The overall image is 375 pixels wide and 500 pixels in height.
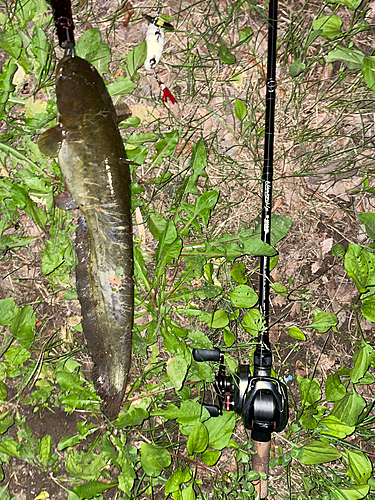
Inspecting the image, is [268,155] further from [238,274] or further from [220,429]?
[220,429]

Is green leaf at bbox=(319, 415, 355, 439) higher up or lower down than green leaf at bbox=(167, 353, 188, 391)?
lower down

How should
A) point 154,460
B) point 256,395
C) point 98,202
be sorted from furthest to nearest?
point 154,460 → point 98,202 → point 256,395

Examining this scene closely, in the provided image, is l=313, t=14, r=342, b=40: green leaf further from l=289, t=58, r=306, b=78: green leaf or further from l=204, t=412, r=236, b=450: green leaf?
l=204, t=412, r=236, b=450: green leaf

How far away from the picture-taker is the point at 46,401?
256cm

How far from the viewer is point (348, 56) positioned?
2.49m

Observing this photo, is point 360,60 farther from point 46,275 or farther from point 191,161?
point 46,275

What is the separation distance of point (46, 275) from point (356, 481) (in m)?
2.24

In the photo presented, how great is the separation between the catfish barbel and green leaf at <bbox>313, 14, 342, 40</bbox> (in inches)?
54.3

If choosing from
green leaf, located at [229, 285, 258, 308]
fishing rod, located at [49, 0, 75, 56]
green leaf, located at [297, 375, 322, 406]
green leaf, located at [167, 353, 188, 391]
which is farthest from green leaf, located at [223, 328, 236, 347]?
fishing rod, located at [49, 0, 75, 56]

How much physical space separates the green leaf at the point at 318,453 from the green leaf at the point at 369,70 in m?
2.17

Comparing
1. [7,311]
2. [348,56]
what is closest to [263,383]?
[7,311]

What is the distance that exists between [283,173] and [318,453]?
1706 millimetres

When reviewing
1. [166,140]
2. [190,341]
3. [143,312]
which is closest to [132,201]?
[166,140]

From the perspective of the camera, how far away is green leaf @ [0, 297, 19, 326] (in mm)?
2486
